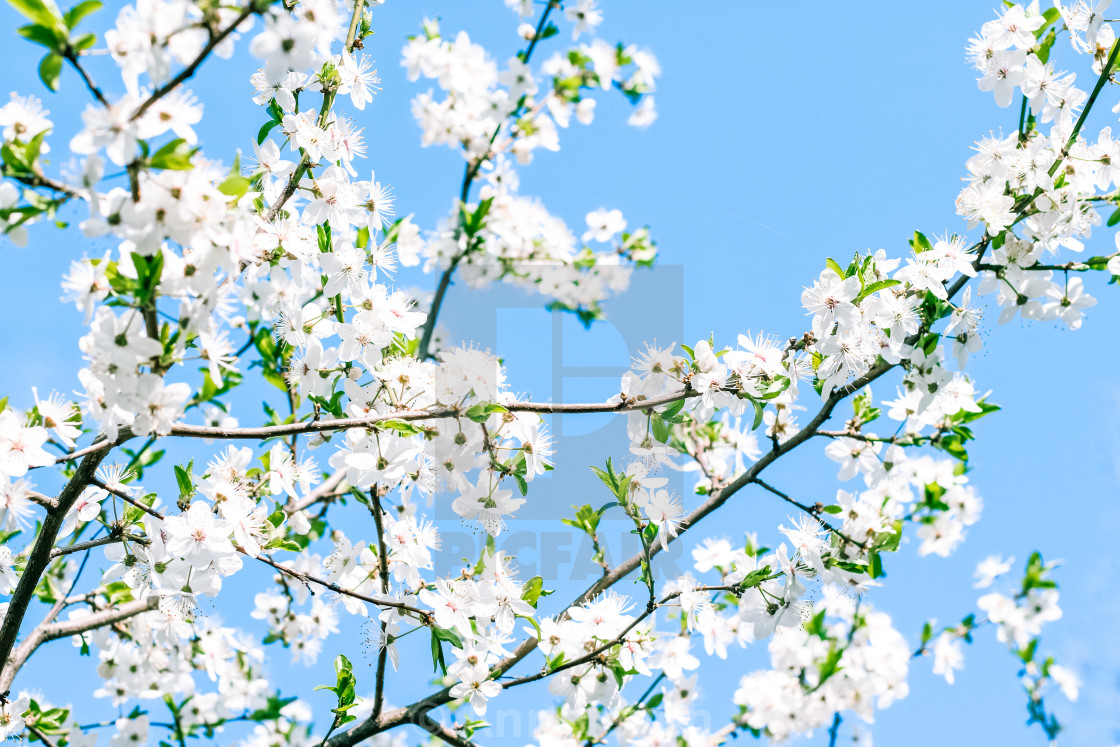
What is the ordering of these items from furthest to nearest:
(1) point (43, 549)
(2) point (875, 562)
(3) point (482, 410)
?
(2) point (875, 562) → (1) point (43, 549) → (3) point (482, 410)

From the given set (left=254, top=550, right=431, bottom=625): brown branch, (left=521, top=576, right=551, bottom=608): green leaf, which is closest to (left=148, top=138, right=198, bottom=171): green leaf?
(left=254, top=550, right=431, bottom=625): brown branch

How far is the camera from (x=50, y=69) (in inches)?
51.2

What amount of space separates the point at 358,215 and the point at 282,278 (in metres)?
0.49

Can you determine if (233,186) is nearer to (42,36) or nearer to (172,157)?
(172,157)

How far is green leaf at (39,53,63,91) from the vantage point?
1293mm

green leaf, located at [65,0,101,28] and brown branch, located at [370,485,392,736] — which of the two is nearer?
green leaf, located at [65,0,101,28]

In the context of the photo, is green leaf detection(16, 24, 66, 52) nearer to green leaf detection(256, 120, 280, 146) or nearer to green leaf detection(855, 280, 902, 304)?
green leaf detection(256, 120, 280, 146)

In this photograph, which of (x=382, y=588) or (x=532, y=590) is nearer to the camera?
(x=532, y=590)

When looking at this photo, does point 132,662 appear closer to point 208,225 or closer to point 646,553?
point 646,553

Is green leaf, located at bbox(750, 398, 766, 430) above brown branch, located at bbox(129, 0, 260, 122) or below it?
below

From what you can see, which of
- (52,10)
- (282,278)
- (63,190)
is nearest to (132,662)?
(282,278)

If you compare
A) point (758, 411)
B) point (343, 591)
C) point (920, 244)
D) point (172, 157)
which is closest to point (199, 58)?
point (172, 157)

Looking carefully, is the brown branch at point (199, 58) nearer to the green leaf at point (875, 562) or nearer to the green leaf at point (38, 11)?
the green leaf at point (38, 11)

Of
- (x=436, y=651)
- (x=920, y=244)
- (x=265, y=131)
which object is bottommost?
(x=436, y=651)
